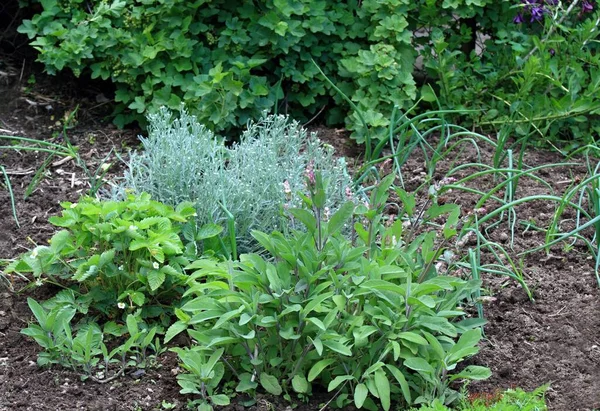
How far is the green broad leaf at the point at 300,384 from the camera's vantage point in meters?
3.09

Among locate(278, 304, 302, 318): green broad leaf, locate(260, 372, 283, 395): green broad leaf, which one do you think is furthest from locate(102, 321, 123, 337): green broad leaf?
locate(278, 304, 302, 318): green broad leaf

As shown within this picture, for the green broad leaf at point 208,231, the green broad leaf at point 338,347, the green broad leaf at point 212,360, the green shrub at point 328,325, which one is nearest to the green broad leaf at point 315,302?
the green shrub at point 328,325

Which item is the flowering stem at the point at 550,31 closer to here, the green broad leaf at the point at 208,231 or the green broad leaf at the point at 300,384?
the green broad leaf at the point at 208,231

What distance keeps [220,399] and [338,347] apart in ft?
1.51

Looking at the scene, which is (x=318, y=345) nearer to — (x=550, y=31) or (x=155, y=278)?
(x=155, y=278)

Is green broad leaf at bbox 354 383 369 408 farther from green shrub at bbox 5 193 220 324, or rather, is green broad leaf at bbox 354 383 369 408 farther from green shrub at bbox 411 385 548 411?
green shrub at bbox 5 193 220 324

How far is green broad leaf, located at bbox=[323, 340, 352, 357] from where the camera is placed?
297cm

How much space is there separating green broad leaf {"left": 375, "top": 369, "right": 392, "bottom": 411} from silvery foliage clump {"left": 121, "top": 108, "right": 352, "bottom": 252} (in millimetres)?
1028

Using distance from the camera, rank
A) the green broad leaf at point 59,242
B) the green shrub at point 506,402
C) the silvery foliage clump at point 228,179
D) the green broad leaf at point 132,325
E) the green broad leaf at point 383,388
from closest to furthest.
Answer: the green shrub at point 506,402 < the green broad leaf at point 383,388 < the green broad leaf at point 132,325 < the green broad leaf at point 59,242 < the silvery foliage clump at point 228,179

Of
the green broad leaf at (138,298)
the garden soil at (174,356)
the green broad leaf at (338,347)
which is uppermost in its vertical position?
the green broad leaf at (338,347)

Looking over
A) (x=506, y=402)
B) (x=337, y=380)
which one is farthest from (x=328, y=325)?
(x=506, y=402)

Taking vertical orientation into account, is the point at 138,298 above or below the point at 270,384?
above

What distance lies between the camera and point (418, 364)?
9.84ft

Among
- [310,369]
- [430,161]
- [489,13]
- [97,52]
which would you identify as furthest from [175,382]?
[489,13]
